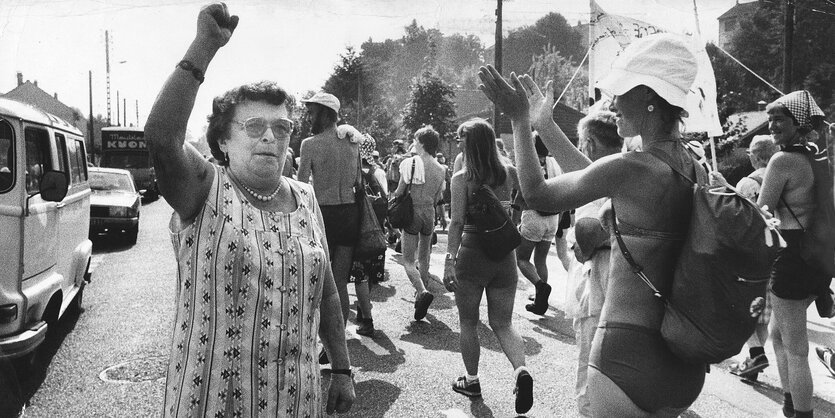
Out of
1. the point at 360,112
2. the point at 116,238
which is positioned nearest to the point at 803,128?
the point at 116,238

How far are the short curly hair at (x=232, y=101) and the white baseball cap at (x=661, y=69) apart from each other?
108cm

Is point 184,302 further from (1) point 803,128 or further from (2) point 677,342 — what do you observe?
(1) point 803,128

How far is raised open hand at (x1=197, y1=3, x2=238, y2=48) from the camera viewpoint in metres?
1.92

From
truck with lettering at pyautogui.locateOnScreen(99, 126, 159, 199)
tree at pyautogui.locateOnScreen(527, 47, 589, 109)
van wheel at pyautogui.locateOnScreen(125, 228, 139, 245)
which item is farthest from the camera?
tree at pyautogui.locateOnScreen(527, 47, 589, 109)

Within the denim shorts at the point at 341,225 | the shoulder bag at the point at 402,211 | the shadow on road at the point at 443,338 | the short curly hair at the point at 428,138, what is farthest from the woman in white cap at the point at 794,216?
the shoulder bag at the point at 402,211

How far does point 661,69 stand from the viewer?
2234mm

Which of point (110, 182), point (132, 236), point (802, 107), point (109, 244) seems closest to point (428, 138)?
point (802, 107)

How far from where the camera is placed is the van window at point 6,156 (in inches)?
181

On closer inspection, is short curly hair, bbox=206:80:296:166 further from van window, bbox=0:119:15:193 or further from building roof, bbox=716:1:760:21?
building roof, bbox=716:1:760:21

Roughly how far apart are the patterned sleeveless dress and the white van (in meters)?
2.95

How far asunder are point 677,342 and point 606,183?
52cm

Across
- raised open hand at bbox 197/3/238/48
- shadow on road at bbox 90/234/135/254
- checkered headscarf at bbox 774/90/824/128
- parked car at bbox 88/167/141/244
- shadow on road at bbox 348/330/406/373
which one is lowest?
shadow on road at bbox 90/234/135/254

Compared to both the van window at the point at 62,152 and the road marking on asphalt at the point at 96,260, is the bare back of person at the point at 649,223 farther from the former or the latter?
the road marking on asphalt at the point at 96,260

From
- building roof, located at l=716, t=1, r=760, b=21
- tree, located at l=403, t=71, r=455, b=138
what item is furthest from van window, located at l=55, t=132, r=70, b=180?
building roof, located at l=716, t=1, r=760, b=21
